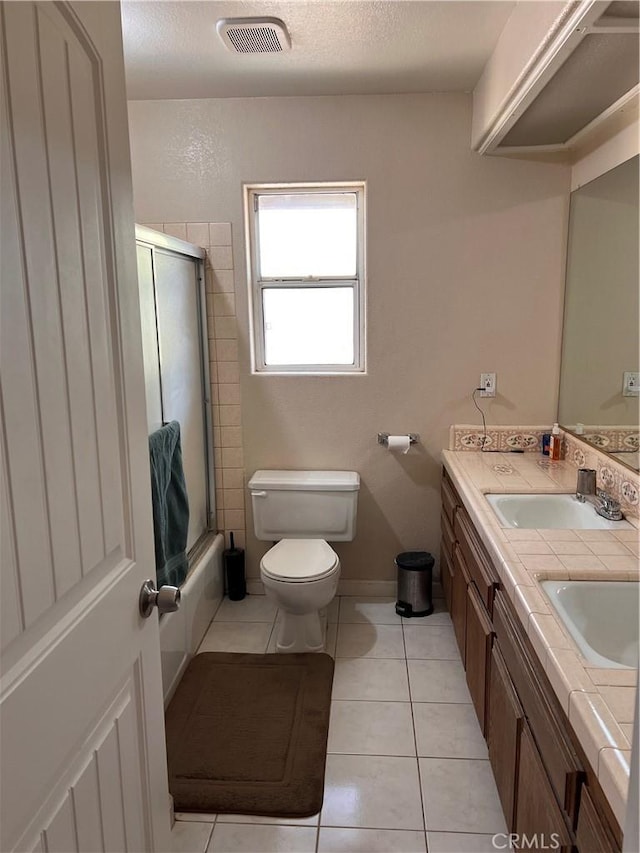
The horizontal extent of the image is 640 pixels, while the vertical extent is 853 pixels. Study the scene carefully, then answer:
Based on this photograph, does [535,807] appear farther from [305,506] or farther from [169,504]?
[305,506]

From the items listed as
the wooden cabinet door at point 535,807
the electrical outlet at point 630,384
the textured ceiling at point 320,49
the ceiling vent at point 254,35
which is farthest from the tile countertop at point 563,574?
the ceiling vent at point 254,35

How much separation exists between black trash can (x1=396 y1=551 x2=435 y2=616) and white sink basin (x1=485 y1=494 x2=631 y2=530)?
81cm

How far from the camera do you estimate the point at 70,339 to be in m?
0.90

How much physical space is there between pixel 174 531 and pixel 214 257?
1401 millimetres

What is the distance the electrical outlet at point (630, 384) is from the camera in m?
2.14

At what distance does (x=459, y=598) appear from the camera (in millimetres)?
2525

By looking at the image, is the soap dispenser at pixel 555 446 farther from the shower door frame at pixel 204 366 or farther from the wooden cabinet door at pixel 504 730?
the shower door frame at pixel 204 366

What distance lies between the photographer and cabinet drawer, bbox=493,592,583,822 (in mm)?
1116

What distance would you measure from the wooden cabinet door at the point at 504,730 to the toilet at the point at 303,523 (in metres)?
1.00

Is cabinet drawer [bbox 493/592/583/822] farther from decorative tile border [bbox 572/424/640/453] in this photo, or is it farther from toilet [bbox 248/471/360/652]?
toilet [bbox 248/471/360/652]

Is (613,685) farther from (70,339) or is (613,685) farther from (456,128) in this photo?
(456,128)

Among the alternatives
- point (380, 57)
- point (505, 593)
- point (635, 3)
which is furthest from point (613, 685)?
point (380, 57)

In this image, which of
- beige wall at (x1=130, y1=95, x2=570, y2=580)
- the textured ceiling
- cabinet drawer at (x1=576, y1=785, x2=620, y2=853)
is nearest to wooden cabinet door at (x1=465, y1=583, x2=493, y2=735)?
cabinet drawer at (x1=576, y1=785, x2=620, y2=853)

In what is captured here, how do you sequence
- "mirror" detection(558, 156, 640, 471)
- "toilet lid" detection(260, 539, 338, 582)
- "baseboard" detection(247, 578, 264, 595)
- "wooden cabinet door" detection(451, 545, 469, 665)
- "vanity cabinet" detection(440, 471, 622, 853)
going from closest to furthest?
1. "vanity cabinet" detection(440, 471, 622, 853)
2. "mirror" detection(558, 156, 640, 471)
3. "wooden cabinet door" detection(451, 545, 469, 665)
4. "toilet lid" detection(260, 539, 338, 582)
5. "baseboard" detection(247, 578, 264, 595)
